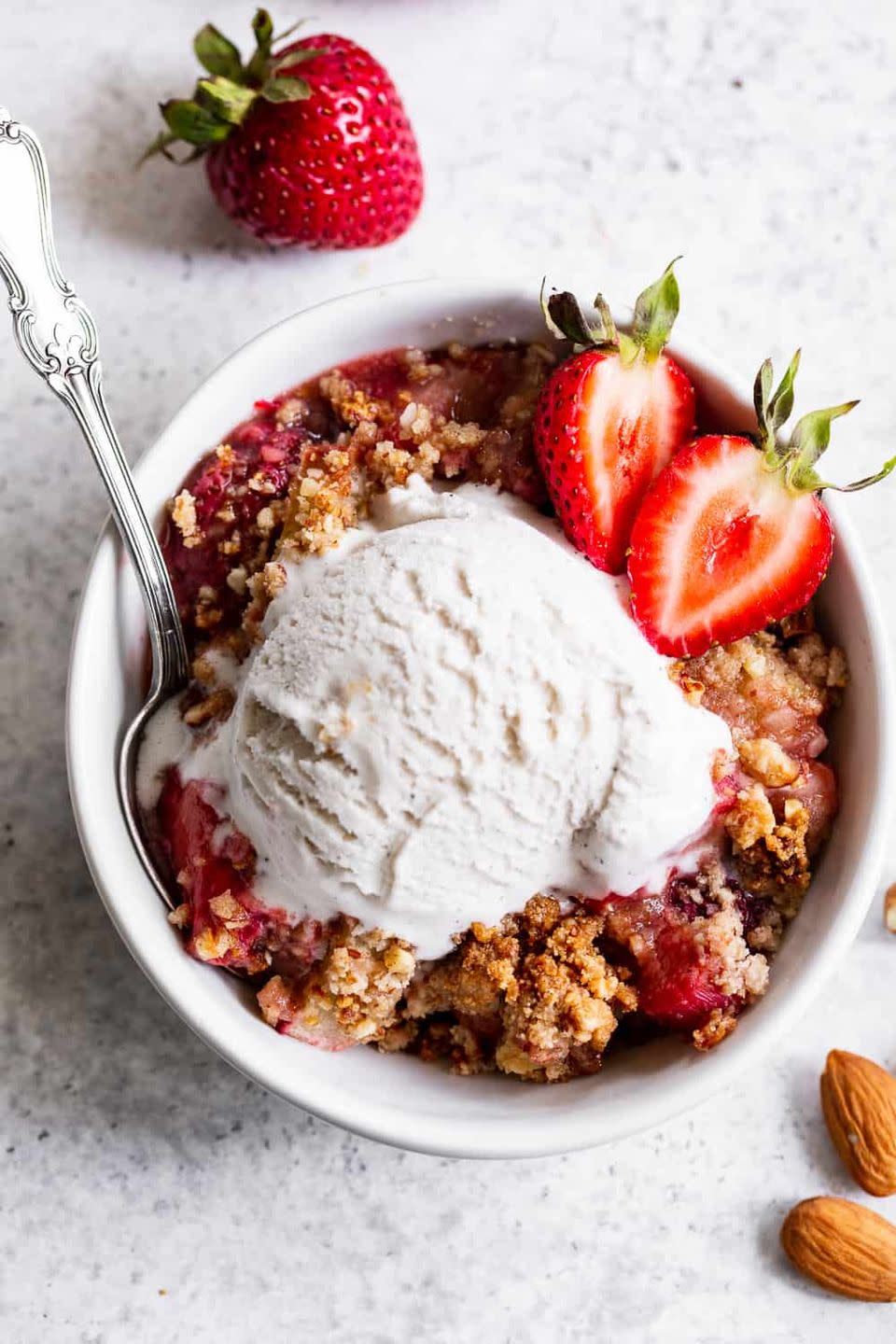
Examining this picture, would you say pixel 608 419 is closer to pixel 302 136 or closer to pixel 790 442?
pixel 790 442

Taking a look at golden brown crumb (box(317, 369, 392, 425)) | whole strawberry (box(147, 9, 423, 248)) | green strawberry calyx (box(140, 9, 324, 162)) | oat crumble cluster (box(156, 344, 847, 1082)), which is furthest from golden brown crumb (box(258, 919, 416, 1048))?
green strawberry calyx (box(140, 9, 324, 162))

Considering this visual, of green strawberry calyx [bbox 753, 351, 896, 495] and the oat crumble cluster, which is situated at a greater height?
green strawberry calyx [bbox 753, 351, 896, 495]

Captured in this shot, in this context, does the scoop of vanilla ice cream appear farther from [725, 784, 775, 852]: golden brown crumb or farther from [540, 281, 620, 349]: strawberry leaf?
[540, 281, 620, 349]: strawberry leaf

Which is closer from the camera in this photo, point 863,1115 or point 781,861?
point 781,861

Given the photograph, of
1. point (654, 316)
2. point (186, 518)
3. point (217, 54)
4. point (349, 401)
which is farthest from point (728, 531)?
point (217, 54)

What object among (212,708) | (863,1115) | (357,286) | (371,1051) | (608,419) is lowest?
(863,1115)

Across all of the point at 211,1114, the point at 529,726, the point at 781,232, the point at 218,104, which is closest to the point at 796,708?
the point at 529,726

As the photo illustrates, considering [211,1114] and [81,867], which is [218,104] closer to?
[81,867]
